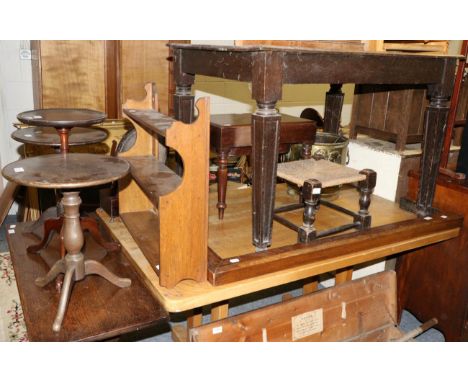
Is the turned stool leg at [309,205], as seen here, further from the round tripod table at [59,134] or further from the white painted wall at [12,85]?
the white painted wall at [12,85]

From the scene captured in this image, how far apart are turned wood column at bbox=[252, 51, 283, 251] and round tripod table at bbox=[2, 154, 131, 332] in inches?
20.3

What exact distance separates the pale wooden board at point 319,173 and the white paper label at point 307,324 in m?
0.65

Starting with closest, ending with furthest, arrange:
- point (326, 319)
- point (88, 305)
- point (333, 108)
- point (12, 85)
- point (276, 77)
Answer: point (276, 77)
point (88, 305)
point (326, 319)
point (333, 108)
point (12, 85)

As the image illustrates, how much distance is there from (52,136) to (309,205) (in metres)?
1.41

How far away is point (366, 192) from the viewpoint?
7.25 ft

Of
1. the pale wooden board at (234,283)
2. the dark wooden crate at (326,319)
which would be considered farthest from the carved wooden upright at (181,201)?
the dark wooden crate at (326,319)

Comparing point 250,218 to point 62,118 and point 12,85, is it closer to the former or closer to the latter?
point 62,118

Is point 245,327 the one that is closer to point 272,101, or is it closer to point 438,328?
point 272,101

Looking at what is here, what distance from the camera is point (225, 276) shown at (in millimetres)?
1833

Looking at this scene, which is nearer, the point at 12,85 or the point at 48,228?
the point at 48,228

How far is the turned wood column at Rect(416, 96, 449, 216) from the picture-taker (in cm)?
232

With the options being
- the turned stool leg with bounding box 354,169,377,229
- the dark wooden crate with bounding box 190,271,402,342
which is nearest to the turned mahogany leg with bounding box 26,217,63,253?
the dark wooden crate with bounding box 190,271,402,342

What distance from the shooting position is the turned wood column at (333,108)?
3088 mm

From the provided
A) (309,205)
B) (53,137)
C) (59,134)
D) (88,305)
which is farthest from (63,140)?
(309,205)
